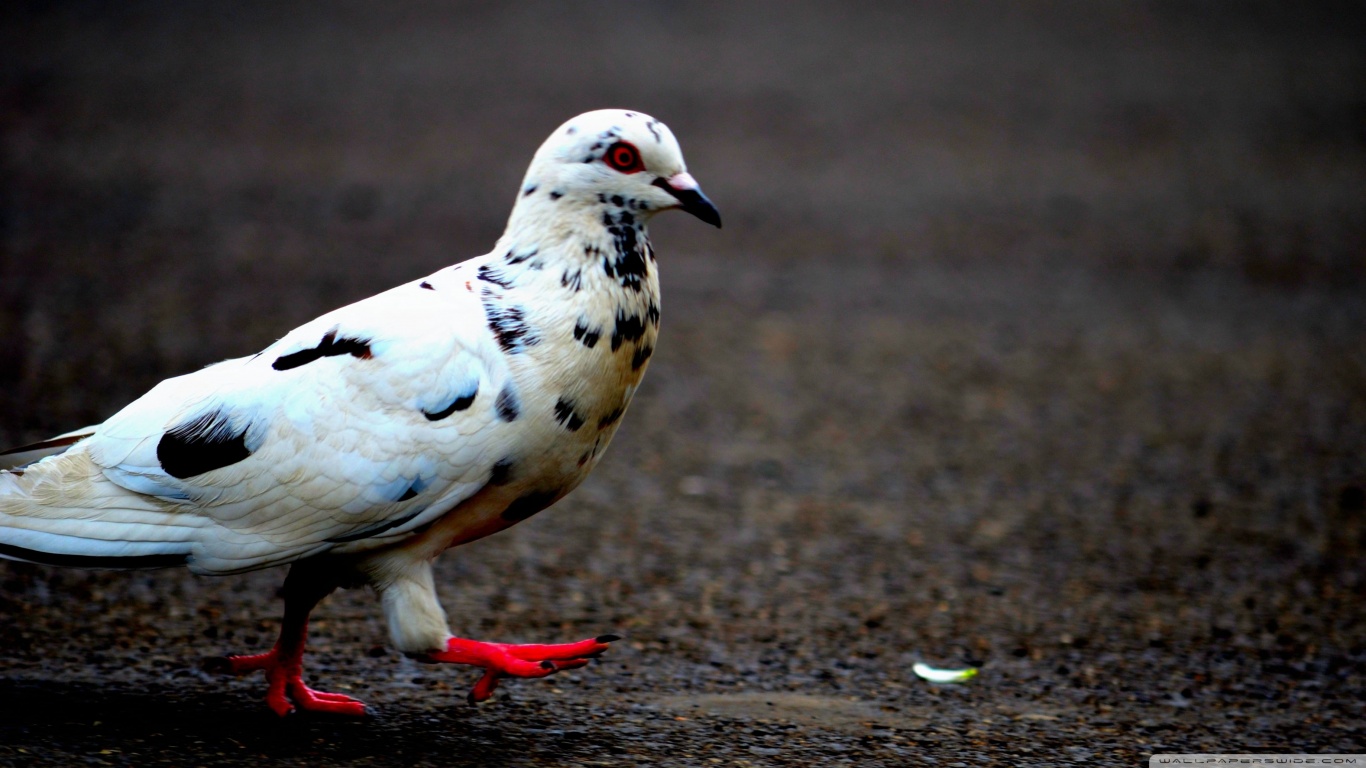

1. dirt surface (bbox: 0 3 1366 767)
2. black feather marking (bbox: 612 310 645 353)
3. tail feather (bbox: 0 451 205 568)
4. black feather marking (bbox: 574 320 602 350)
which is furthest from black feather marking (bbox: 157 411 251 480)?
black feather marking (bbox: 612 310 645 353)

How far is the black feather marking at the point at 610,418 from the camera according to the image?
400 centimetres

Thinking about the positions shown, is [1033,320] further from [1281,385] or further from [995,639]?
[995,639]

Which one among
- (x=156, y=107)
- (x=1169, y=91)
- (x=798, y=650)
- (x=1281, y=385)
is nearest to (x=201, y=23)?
(x=156, y=107)

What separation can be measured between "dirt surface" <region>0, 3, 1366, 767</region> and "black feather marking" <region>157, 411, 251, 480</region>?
79cm

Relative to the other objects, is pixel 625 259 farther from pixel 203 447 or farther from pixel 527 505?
pixel 203 447

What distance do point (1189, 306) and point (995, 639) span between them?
22.7ft

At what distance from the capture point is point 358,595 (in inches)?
223

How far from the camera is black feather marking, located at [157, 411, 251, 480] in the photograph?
12.6 feet

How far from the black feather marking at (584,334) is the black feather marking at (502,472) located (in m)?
0.38

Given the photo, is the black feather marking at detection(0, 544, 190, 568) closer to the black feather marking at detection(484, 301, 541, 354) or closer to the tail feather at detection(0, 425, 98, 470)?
the tail feather at detection(0, 425, 98, 470)

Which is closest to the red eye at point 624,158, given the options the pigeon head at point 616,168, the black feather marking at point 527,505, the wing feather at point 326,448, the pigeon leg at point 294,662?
the pigeon head at point 616,168

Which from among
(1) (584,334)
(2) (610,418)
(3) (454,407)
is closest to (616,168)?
(1) (584,334)

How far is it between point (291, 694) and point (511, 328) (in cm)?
137

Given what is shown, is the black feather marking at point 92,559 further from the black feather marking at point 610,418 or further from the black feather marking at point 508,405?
the black feather marking at point 610,418
